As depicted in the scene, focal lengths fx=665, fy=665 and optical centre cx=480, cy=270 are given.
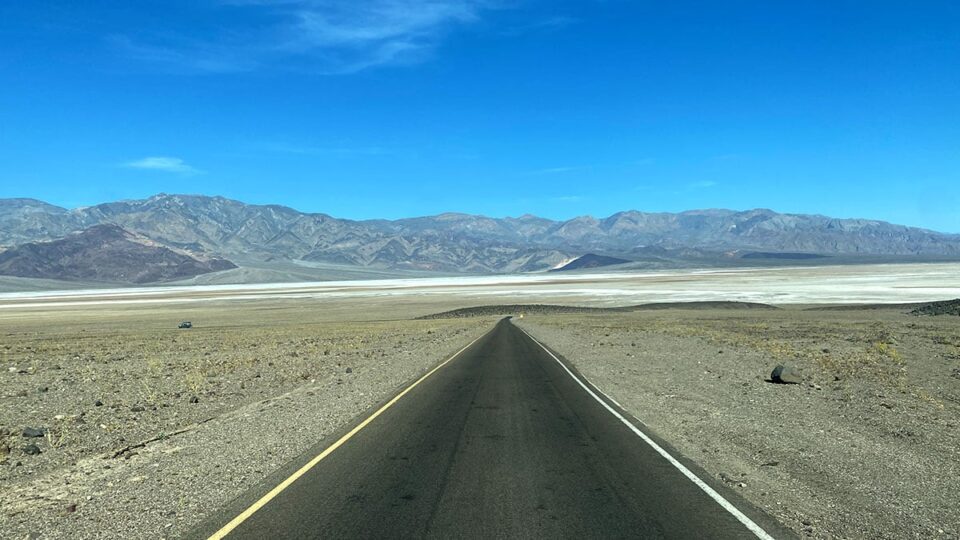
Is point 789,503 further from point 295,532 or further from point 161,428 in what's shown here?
point 161,428

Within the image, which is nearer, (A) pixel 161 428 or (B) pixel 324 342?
(A) pixel 161 428

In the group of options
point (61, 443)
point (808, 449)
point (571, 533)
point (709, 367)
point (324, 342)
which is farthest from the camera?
point (324, 342)

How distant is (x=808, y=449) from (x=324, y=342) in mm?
31963

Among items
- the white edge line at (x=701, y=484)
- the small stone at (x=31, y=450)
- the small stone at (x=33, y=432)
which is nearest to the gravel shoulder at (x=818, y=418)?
the white edge line at (x=701, y=484)

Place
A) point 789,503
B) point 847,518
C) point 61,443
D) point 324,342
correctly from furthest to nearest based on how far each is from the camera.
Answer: point 324,342, point 61,443, point 789,503, point 847,518

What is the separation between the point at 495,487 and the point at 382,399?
8620 millimetres

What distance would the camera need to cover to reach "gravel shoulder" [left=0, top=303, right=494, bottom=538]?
8305 millimetres

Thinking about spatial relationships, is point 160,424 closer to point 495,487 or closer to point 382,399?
point 382,399

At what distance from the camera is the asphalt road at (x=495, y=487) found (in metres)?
7.20

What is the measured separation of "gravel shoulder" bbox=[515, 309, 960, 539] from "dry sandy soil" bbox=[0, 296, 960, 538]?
47mm

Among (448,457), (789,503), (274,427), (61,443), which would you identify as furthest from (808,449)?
(61,443)

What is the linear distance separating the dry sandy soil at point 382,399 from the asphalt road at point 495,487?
32.9 inches

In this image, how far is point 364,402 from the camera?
16.6m

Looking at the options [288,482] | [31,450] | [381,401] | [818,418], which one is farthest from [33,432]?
[818,418]
